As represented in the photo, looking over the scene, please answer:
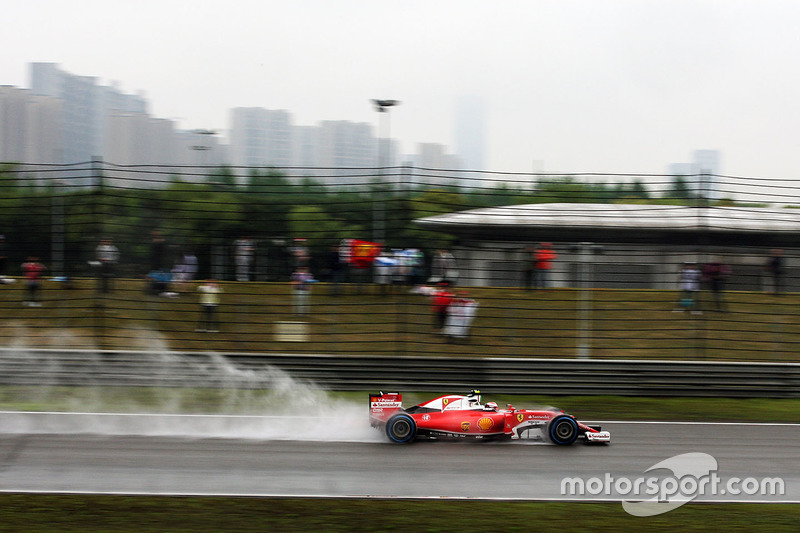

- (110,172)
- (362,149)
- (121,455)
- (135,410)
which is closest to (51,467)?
(121,455)

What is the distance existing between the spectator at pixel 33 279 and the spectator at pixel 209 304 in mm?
2809

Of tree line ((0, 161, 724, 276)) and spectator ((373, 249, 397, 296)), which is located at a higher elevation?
tree line ((0, 161, 724, 276))

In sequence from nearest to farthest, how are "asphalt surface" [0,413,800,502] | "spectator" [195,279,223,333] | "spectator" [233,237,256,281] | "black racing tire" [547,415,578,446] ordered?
"asphalt surface" [0,413,800,502], "black racing tire" [547,415,578,446], "spectator" [233,237,256,281], "spectator" [195,279,223,333]

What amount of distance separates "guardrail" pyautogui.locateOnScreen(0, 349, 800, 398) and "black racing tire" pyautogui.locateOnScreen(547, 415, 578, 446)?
295cm

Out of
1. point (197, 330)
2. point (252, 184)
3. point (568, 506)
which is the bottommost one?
point (568, 506)

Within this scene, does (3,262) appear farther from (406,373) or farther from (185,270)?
(406,373)

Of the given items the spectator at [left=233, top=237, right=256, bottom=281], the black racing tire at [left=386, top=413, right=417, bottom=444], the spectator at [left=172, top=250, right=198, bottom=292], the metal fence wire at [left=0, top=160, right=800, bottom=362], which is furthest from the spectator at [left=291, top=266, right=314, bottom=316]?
the black racing tire at [left=386, top=413, right=417, bottom=444]

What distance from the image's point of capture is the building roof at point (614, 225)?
41.3ft

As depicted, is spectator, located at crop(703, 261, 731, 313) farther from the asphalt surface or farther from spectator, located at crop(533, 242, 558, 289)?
the asphalt surface

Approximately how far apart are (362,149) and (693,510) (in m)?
13.1

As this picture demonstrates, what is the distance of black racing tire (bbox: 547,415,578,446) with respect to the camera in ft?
29.5

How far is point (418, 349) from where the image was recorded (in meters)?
12.6

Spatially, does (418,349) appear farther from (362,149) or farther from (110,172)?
(362,149)

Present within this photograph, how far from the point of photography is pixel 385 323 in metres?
12.4
